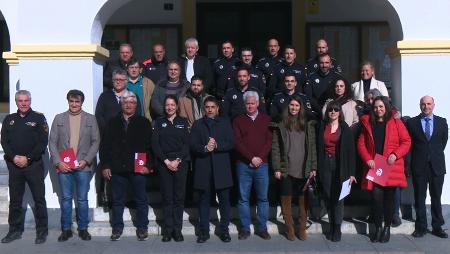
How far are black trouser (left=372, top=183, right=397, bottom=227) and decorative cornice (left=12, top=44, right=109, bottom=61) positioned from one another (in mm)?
4021

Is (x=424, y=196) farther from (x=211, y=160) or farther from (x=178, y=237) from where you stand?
(x=178, y=237)

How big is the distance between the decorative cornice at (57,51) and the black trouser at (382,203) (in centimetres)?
402

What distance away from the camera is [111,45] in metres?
13.0

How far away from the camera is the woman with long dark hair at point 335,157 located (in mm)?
8367

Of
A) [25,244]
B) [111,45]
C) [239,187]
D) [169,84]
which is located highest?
[111,45]

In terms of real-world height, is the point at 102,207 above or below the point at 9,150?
below

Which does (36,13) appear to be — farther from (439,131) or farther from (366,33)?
(366,33)

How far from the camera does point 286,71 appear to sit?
374 inches

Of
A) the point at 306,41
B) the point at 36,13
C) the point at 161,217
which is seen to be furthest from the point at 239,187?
the point at 306,41

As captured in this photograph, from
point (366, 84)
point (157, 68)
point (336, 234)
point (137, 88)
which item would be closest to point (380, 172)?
point (336, 234)

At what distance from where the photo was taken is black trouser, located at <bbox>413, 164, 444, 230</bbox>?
8.73 metres

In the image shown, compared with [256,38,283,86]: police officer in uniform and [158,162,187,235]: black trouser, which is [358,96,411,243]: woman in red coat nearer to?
[256,38,283,86]: police officer in uniform

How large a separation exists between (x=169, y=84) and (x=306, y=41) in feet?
15.0

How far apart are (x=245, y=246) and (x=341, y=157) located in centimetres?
156
